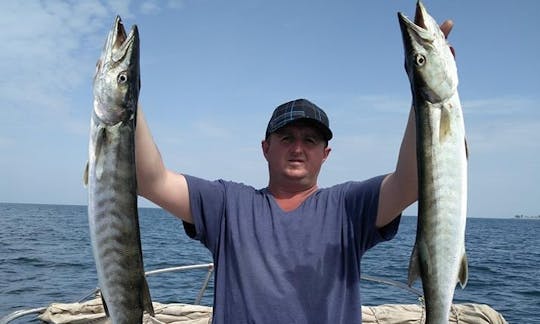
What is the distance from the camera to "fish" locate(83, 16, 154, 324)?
9.46ft

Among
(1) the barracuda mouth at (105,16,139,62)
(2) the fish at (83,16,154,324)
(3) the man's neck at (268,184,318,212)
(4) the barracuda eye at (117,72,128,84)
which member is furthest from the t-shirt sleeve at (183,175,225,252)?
(1) the barracuda mouth at (105,16,139,62)

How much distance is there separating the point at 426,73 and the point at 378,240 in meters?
1.25

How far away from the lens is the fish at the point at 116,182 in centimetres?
288

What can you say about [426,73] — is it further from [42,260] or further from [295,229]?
[42,260]

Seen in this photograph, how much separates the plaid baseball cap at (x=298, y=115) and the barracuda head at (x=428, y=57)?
2.87ft

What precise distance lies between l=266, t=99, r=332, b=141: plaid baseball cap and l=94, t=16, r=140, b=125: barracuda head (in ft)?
3.76

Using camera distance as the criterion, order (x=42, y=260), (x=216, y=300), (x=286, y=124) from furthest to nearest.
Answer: (x=42, y=260) < (x=286, y=124) < (x=216, y=300)

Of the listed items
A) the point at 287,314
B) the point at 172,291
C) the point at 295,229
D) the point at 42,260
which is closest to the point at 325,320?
the point at 287,314

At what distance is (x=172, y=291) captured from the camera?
46.2 ft

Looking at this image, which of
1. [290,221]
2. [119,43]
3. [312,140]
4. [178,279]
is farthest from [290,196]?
[178,279]

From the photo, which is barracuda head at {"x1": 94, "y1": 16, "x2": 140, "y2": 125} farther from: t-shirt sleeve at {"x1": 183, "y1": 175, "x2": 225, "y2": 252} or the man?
t-shirt sleeve at {"x1": 183, "y1": 175, "x2": 225, "y2": 252}

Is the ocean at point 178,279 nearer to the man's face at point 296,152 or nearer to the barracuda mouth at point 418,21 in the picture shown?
the man's face at point 296,152

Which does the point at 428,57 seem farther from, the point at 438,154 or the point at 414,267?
the point at 414,267

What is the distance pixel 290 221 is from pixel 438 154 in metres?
1.11
